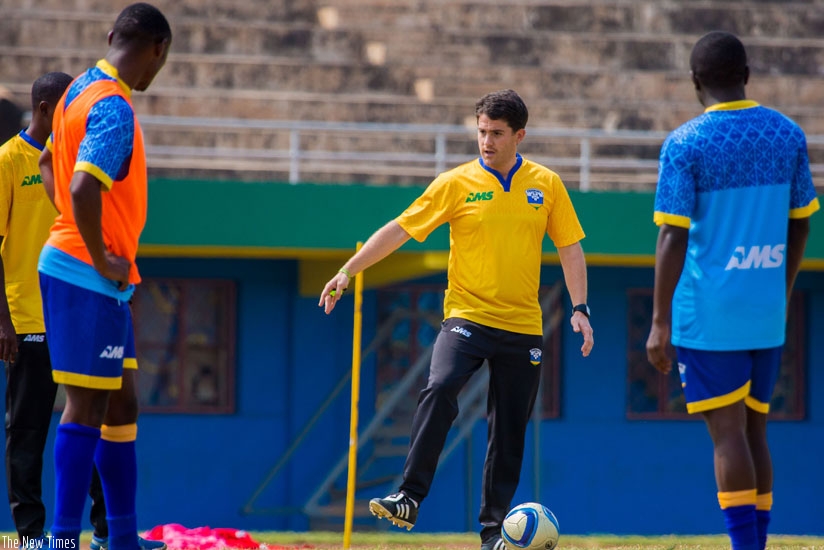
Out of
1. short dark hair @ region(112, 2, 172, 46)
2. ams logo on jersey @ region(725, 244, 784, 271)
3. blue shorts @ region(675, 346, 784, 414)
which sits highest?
short dark hair @ region(112, 2, 172, 46)

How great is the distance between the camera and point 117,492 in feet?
17.0

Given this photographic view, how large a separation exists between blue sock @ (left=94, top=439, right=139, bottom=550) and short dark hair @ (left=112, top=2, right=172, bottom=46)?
1536 mm

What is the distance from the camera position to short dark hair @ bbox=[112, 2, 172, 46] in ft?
16.6

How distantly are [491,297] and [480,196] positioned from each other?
474 millimetres

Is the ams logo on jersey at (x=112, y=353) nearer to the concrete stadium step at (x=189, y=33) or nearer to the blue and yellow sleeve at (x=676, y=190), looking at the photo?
the blue and yellow sleeve at (x=676, y=190)

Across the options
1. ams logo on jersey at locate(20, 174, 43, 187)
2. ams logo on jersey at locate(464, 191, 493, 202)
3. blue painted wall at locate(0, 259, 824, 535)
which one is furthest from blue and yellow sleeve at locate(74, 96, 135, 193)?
blue painted wall at locate(0, 259, 824, 535)

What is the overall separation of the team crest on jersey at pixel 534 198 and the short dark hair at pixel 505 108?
30cm

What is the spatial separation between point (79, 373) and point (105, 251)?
45 cm

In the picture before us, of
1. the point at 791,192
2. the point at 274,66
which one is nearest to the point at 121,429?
the point at 791,192

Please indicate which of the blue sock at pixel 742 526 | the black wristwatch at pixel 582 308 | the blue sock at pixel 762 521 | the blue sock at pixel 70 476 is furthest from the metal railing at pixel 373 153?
the blue sock at pixel 742 526

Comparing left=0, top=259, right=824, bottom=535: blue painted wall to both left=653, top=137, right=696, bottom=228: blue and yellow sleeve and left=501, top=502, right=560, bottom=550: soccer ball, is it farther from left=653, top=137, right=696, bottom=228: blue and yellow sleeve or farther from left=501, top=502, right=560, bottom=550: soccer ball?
left=653, top=137, right=696, bottom=228: blue and yellow sleeve

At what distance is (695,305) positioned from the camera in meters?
5.05

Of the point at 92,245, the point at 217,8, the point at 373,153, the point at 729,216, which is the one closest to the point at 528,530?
the point at 729,216

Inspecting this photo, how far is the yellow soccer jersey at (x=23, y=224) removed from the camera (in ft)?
20.5
